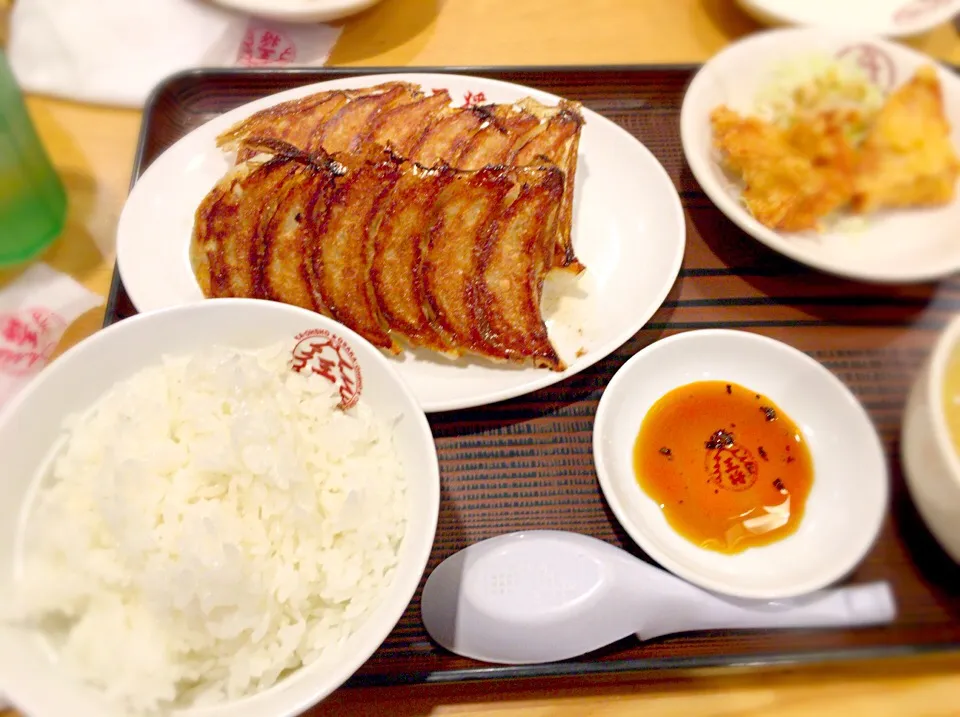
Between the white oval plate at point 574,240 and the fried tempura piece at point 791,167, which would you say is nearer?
the white oval plate at point 574,240

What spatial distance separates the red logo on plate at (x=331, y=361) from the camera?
1096 mm

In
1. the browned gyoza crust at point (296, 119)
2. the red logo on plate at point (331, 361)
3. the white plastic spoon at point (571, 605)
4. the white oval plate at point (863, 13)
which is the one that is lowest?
the white plastic spoon at point (571, 605)

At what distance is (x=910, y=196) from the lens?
1613mm

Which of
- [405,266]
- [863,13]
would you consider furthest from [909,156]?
[405,266]

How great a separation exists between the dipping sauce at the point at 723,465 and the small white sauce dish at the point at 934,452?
0.20 m

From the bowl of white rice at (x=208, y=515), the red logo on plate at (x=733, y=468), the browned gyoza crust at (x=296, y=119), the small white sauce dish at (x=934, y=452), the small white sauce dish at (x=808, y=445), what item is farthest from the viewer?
the browned gyoza crust at (x=296, y=119)

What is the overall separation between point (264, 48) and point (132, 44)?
405mm

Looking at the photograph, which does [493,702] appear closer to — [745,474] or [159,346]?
[745,474]

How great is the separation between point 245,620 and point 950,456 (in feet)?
3.82

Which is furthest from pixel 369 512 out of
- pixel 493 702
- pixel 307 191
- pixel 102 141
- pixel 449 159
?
pixel 102 141

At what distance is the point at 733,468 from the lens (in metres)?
1.30

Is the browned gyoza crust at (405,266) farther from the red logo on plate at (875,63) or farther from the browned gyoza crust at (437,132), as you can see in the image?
the red logo on plate at (875,63)

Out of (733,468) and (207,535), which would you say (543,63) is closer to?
(733,468)

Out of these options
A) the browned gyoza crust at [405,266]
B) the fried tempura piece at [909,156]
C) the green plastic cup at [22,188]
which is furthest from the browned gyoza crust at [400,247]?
the fried tempura piece at [909,156]
